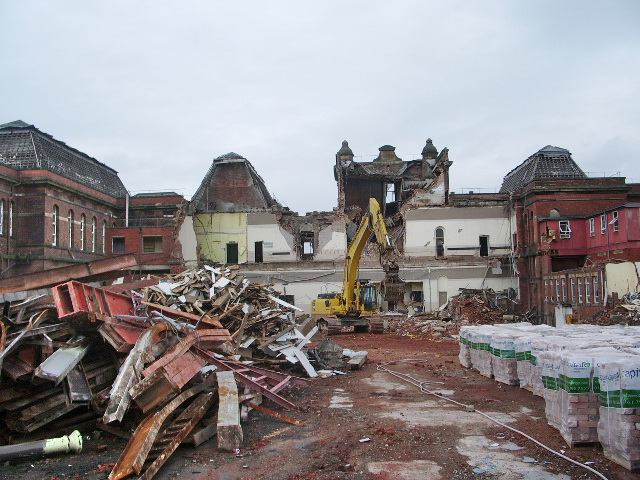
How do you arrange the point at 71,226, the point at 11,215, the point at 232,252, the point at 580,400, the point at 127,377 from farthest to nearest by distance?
the point at 232,252
the point at 71,226
the point at 11,215
the point at 127,377
the point at 580,400

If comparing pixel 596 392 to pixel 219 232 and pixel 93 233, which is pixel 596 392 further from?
pixel 219 232

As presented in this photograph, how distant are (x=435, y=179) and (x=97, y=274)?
35.0m

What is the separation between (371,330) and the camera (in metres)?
25.8

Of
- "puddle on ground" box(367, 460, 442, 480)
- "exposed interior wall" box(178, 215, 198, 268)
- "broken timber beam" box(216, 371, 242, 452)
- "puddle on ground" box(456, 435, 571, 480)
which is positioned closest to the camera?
"puddle on ground" box(456, 435, 571, 480)

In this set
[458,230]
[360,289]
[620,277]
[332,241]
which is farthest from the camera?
[332,241]

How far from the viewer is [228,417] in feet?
24.7

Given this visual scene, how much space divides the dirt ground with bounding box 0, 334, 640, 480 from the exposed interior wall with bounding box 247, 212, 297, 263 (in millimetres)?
32635

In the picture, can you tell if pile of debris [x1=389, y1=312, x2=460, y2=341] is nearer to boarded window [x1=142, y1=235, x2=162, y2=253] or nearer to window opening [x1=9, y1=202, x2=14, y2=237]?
boarded window [x1=142, y1=235, x2=162, y2=253]

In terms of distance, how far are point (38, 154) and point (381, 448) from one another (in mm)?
31958

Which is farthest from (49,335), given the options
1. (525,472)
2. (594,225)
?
(594,225)

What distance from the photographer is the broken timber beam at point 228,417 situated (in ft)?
23.8

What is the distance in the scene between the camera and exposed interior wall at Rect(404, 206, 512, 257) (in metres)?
41.9

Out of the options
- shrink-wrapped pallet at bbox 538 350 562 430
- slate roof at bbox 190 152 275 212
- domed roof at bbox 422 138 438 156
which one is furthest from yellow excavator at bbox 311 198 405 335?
domed roof at bbox 422 138 438 156

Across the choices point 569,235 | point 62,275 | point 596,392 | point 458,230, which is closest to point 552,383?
point 596,392
